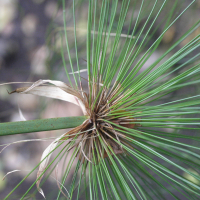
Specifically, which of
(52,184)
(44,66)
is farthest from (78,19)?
(52,184)

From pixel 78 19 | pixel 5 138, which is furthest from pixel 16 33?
pixel 5 138

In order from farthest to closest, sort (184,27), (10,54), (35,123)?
(10,54), (184,27), (35,123)

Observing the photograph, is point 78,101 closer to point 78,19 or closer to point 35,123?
point 35,123

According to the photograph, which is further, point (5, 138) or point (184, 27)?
point (5, 138)

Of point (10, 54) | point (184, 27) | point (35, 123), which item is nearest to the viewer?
point (35, 123)

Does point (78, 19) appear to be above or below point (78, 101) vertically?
above

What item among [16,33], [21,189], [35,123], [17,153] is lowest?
[21,189]
